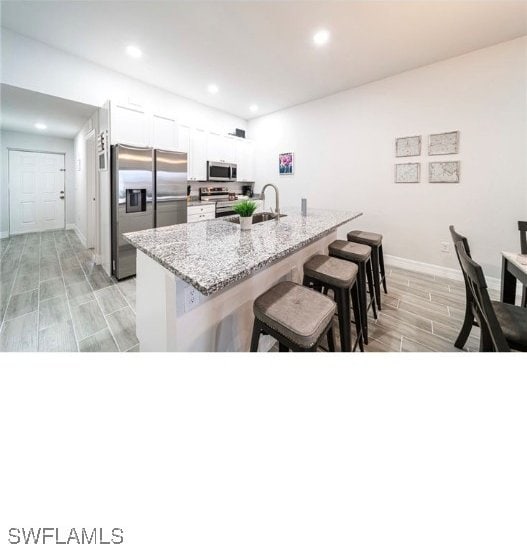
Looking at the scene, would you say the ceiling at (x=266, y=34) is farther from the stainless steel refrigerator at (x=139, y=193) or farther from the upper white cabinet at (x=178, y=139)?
the stainless steel refrigerator at (x=139, y=193)

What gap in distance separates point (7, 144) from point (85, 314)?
6.12m

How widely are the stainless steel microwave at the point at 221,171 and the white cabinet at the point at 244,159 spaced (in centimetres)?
20

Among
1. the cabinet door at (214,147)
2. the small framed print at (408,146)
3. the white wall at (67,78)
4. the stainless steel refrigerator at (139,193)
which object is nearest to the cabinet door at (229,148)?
the cabinet door at (214,147)

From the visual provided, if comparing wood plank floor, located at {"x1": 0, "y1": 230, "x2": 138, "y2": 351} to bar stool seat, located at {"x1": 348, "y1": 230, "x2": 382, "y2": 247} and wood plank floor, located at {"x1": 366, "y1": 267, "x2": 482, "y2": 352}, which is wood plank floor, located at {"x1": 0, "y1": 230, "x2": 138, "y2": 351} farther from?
bar stool seat, located at {"x1": 348, "y1": 230, "x2": 382, "y2": 247}

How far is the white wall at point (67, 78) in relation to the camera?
2.84m

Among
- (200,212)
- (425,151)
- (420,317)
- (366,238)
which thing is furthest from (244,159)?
(420,317)

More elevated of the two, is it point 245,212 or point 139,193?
point 139,193

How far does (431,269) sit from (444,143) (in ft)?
5.25

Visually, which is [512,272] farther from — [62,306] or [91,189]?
[91,189]

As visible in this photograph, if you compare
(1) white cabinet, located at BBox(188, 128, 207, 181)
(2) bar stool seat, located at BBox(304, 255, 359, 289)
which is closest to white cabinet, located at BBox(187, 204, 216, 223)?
(1) white cabinet, located at BBox(188, 128, 207, 181)

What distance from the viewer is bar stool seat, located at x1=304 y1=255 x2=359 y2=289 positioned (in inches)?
63.4

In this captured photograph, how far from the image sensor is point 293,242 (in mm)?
1455

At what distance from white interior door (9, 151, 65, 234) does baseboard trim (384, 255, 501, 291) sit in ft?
25.8

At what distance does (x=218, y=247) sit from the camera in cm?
134
